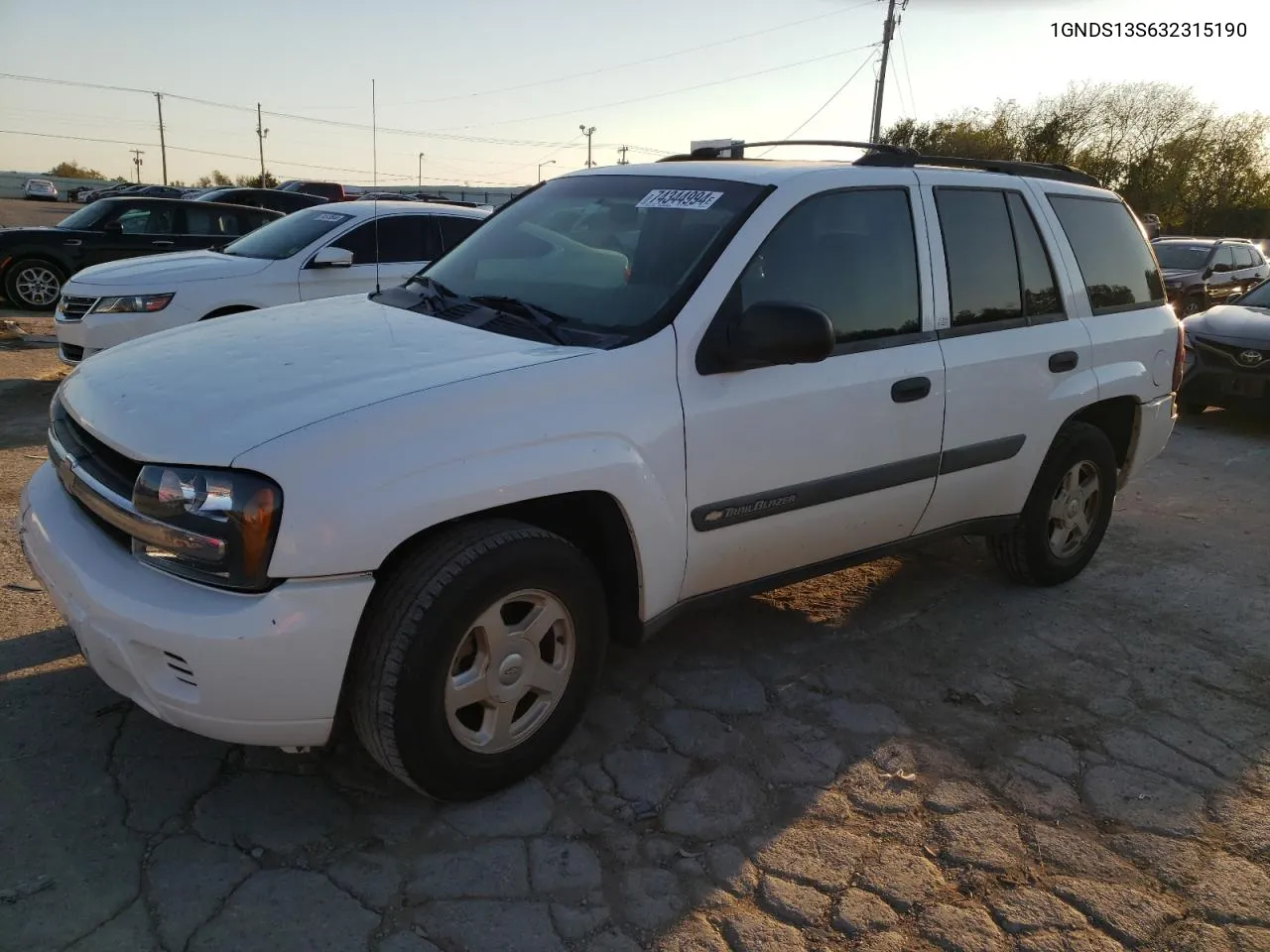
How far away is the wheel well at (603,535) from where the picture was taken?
2.80 meters

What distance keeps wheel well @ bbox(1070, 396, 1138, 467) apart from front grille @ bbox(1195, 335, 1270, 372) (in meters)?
4.96

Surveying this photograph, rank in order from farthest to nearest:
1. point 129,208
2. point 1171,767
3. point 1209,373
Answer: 1. point 129,208
2. point 1209,373
3. point 1171,767

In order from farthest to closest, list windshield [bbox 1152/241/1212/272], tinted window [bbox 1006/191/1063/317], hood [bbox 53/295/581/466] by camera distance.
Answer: windshield [bbox 1152/241/1212/272], tinted window [bbox 1006/191/1063/317], hood [bbox 53/295/581/466]

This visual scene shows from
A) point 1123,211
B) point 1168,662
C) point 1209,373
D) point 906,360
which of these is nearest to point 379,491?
point 906,360

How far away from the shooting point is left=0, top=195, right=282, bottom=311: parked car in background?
11.8m

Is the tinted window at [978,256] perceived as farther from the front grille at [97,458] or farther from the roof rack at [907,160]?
the front grille at [97,458]

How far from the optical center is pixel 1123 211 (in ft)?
15.5

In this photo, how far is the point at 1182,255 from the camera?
15.1 metres

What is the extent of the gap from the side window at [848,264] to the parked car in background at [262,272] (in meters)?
4.23

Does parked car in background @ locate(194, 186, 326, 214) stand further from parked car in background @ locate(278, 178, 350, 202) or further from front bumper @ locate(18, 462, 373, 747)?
front bumper @ locate(18, 462, 373, 747)

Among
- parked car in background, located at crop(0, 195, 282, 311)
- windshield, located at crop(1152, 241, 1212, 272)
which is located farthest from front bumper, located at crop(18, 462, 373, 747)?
windshield, located at crop(1152, 241, 1212, 272)

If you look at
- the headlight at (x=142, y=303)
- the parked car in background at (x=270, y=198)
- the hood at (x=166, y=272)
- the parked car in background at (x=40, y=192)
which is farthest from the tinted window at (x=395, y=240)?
the parked car in background at (x=40, y=192)

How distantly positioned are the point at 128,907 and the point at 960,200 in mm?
3626

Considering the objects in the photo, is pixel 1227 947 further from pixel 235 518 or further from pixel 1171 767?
pixel 235 518
